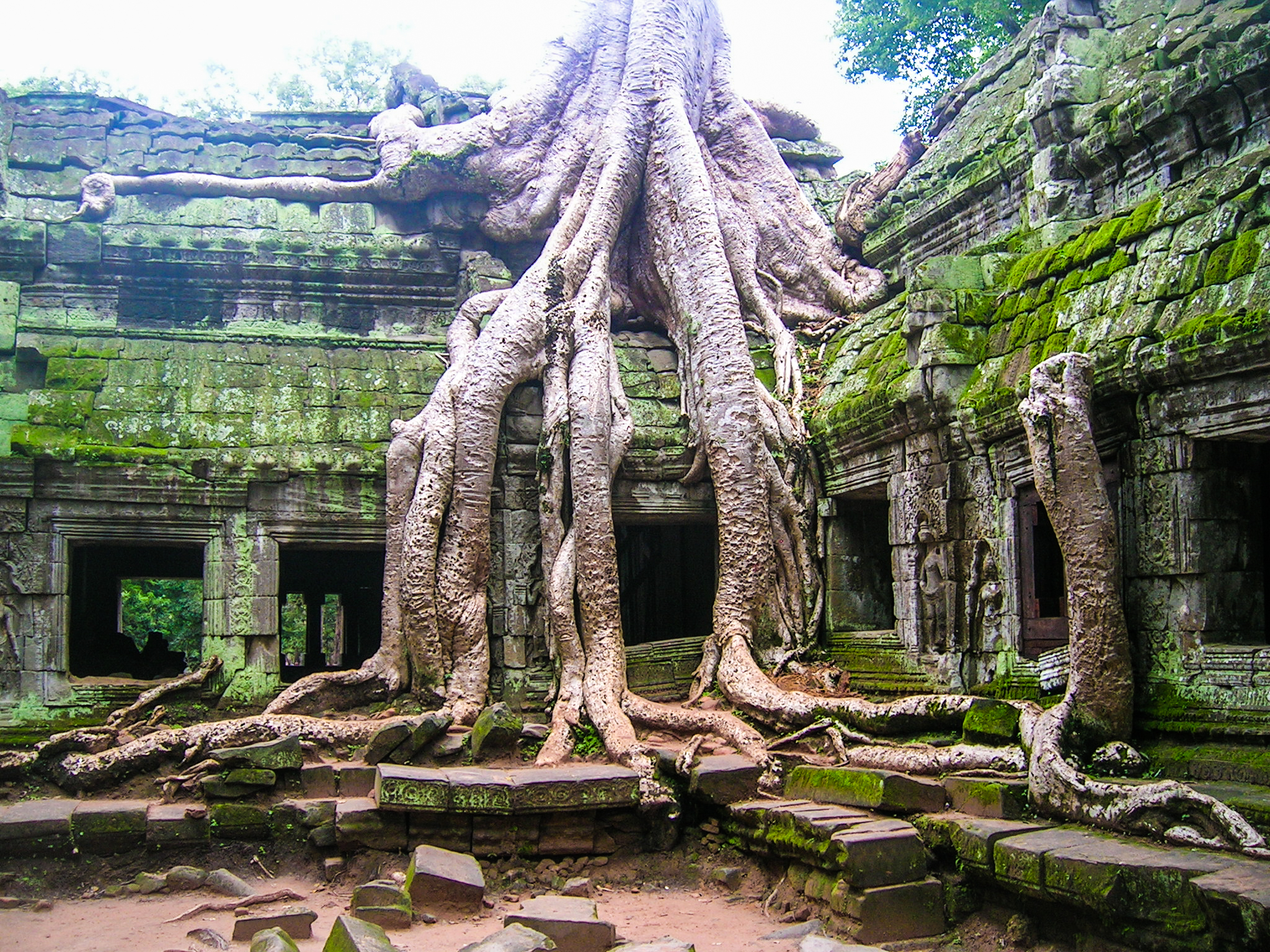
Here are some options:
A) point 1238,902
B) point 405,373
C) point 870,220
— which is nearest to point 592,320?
point 405,373

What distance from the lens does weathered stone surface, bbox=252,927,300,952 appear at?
416cm

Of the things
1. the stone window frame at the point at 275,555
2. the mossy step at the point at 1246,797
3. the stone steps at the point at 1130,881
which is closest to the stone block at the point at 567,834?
the stone steps at the point at 1130,881

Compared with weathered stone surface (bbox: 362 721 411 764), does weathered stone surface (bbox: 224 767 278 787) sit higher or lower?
lower

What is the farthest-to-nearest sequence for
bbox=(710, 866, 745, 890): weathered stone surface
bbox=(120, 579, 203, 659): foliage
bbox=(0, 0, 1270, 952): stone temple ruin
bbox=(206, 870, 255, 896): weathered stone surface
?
bbox=(120, 579, 203, 659): foliage < bbox=(710, 866, 745, 890): weathered stone surface < bbox=(206, 870, 255, 896): weathered stone surface < bbox=(0, 0, 1270, 952): stone temple ruin

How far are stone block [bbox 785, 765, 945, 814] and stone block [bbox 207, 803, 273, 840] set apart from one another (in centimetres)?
287

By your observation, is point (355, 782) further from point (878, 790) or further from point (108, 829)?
point (878, 790)

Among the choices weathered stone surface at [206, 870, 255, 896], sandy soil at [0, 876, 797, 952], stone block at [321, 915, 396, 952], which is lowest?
sandy soil at [0, 876, 797, 952]

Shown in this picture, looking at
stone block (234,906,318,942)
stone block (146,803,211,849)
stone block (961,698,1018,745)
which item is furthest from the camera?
stone block (146,803,211,849)

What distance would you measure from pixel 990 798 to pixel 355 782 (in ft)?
11.0

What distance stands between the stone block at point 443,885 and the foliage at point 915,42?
32.7ft

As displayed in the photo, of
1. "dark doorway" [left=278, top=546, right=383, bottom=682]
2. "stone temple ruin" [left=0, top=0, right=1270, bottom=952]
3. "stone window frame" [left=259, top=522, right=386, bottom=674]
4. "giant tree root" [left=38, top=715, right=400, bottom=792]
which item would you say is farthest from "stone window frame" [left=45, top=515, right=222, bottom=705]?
"dark doorway" [left=278, top=546, right=383, bottom=682]

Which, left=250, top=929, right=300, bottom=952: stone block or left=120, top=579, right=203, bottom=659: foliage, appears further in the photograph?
left=120, top=579, right=203, bottom=659: foliage

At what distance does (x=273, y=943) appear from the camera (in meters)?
4.21

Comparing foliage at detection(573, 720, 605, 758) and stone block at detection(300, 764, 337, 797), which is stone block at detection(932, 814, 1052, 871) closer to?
foliage at detection(573, 720, 605, 758)
